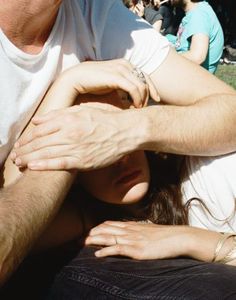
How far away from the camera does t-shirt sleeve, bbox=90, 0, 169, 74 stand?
1.99 metres

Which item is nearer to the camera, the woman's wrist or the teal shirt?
the woman's wrist

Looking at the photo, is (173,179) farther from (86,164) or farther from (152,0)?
(152,0)

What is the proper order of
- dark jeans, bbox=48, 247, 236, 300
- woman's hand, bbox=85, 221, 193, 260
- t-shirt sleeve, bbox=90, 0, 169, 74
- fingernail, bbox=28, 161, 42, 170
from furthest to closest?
t-shirt sleeve, bbox=90, 0, 169, 74, woman's hand, bbox=85, 221, 193, 260, fingernail, bbox=28, 161, 42, 170, dark jeans, bbox=48, 247, 236, 300

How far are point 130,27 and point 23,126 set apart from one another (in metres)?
0.56

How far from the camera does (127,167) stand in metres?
1.87

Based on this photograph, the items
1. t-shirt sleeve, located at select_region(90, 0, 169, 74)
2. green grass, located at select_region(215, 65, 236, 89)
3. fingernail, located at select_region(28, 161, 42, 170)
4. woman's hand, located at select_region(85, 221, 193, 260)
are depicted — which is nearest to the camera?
fingernail, located at select_region(28, 161, 42, 170)

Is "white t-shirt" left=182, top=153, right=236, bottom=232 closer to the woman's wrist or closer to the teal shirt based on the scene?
the woman's wrist

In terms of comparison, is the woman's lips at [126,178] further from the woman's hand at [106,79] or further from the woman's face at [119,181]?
the woman's hand at [106,79]

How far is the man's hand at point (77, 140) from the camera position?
1582 mm

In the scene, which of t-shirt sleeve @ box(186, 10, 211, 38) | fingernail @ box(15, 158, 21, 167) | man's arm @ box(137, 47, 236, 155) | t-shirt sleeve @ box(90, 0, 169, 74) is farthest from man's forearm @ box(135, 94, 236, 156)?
t-shirt sleeve @ box(186, 10, 211, 38)

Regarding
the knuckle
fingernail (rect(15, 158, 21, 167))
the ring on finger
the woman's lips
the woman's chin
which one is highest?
the ring on finger

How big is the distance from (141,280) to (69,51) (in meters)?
0.86

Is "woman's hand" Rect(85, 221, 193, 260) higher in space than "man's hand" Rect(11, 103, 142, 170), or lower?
lower

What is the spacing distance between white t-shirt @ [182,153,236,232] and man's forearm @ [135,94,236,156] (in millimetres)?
48
